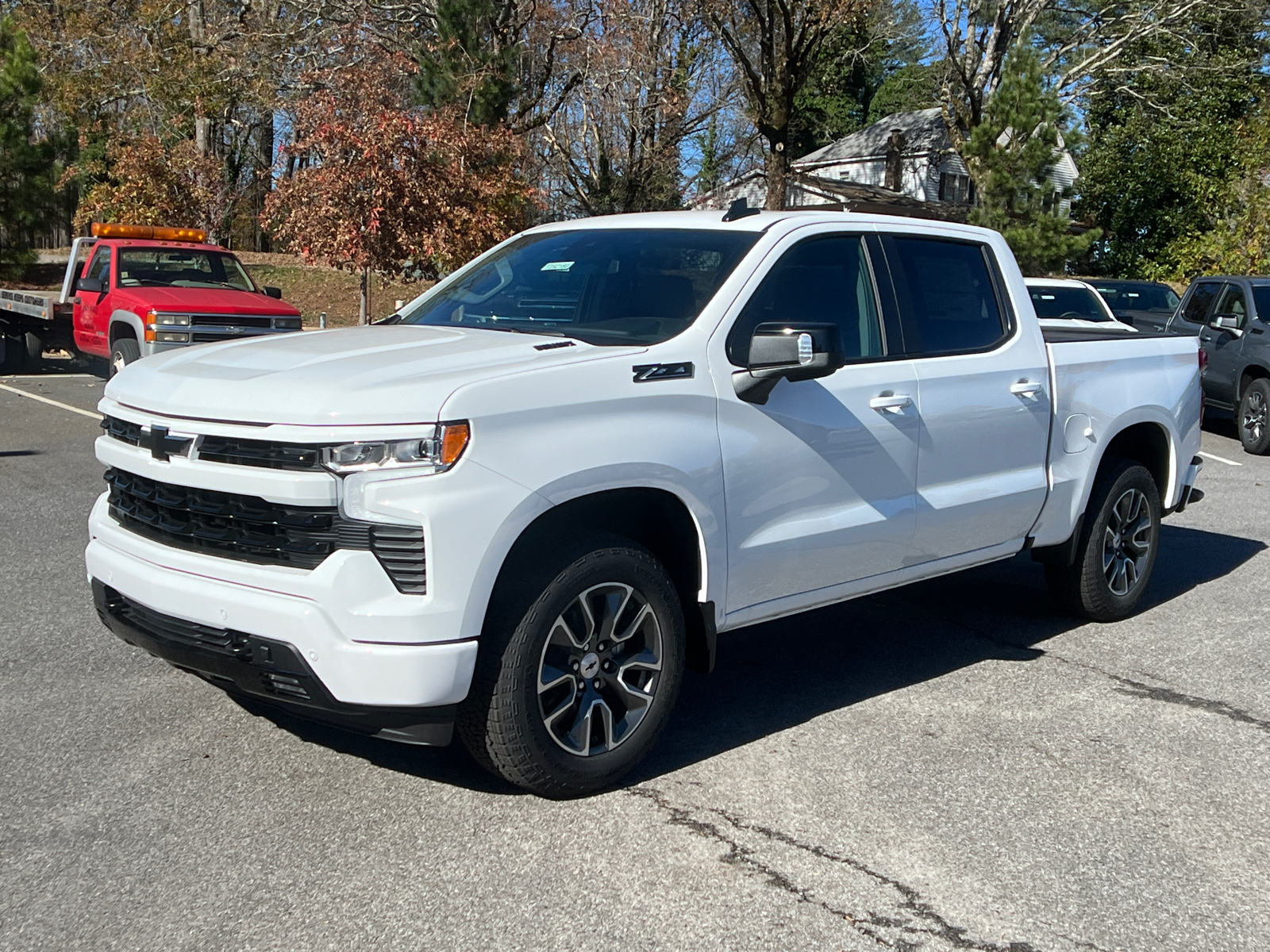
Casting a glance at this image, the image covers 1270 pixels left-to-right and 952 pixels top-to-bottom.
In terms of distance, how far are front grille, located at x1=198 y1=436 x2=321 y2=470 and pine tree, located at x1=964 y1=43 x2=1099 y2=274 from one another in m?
23.2

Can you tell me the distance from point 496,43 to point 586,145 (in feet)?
42.8

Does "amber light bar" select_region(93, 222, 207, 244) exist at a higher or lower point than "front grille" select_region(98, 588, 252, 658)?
higher

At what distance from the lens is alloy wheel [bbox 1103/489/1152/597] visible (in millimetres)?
6391

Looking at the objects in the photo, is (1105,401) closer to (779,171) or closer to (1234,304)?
(1234,304)

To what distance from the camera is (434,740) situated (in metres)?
3.77

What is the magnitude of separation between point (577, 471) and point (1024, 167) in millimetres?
23881

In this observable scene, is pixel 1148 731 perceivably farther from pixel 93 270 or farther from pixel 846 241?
pixel 93 270

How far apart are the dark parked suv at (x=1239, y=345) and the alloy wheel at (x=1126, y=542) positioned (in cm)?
798

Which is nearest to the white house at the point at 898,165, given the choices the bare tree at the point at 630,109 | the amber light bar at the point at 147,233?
the bare tree at the point at 630,109

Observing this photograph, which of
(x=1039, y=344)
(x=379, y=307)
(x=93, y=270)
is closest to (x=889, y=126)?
(x=379, y=307)

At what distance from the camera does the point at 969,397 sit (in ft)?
17.5

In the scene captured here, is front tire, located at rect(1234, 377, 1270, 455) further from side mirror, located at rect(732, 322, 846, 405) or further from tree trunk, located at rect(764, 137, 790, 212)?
tree trunk, located at rect(764, 137, 790, 212)

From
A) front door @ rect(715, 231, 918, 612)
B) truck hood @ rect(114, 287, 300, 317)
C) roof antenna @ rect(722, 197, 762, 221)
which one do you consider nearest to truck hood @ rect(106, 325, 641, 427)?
front door @ rect(715, 231, 918, 612)

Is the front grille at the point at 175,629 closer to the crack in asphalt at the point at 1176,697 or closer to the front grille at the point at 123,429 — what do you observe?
the front grille at the point at 123,429
